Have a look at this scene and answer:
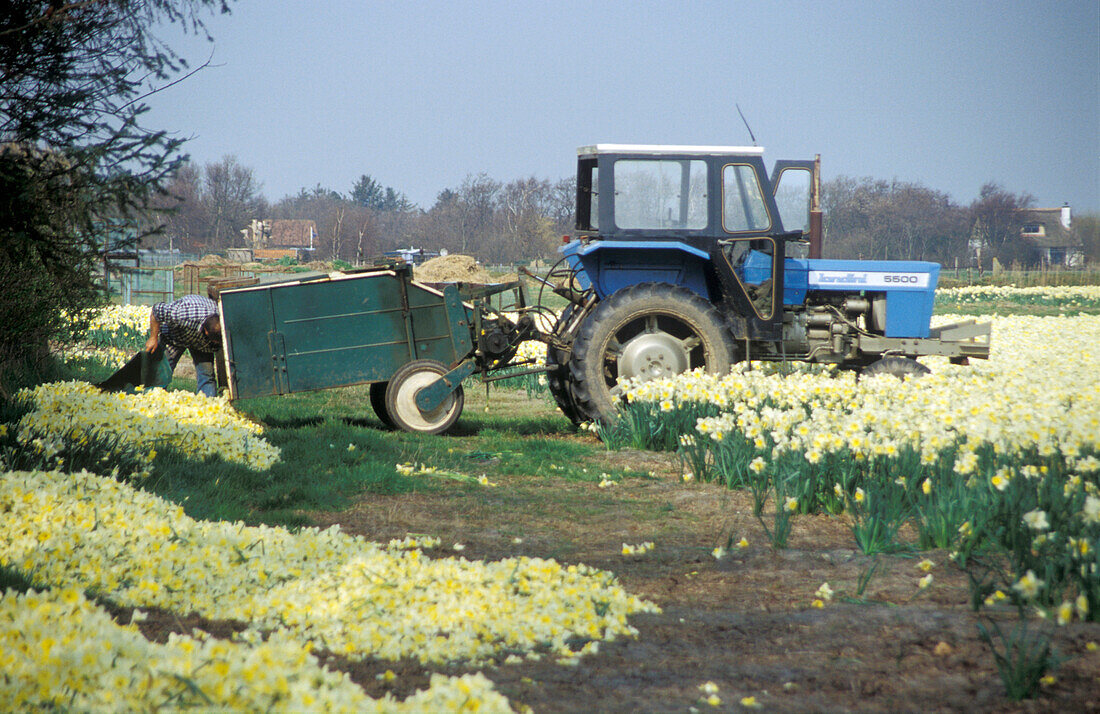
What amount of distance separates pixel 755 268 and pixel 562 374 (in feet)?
7.01

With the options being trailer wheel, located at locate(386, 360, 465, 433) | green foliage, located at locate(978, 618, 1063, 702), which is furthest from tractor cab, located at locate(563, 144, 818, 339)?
green foliage, located at locate(978, 618, 1063, 702)

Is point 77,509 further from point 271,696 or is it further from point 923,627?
point 923,627

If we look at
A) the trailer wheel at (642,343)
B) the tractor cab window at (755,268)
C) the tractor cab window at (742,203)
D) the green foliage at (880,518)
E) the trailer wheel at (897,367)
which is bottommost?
the green foliage at (880,518)

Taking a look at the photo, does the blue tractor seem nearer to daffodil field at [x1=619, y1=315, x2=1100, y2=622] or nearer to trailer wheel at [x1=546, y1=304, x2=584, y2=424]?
trailer wheel at [x1=546, y1=304, x2=584, y2=424]

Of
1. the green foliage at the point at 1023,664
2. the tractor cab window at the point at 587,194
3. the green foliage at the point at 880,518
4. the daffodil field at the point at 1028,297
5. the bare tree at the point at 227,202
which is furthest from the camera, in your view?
the bare tree at the point at 227,202

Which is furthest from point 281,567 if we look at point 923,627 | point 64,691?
point 923,627

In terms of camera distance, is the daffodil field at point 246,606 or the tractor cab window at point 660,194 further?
the tractor cab window at point 660,194

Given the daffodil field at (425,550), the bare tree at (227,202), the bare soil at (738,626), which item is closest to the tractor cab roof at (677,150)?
the daffodil field at (425,550)

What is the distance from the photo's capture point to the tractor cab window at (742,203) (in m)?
8.15

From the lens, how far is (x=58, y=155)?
688 centimetres

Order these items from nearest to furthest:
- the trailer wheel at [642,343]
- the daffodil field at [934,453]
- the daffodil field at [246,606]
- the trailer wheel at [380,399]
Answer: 1. the daffodil field at [246,606]
2. the daffodil field at [934,453]
3. the trailer wheel at [642,343]
4. the trailer wheel at [380,399]

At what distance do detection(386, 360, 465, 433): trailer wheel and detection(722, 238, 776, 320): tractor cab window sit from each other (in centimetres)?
298

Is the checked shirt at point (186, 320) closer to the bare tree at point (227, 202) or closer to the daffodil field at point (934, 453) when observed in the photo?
the daffodil field at point (934, 453)

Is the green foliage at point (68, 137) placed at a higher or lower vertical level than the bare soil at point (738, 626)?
higher
